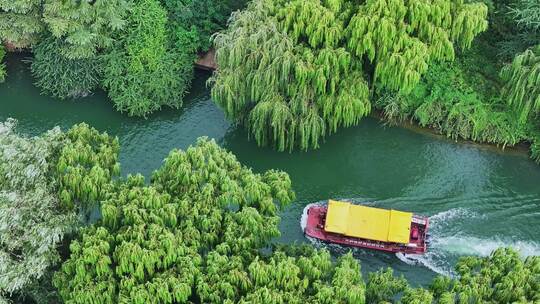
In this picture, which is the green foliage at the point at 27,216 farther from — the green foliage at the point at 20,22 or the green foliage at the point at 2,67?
the green foliage at the point at 2,67

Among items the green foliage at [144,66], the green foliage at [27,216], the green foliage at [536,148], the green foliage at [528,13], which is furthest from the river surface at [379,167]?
the green foliage at [27,216]

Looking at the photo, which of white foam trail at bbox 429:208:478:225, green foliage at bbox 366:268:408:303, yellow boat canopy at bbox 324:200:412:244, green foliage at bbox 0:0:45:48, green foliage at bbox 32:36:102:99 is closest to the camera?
green foliage at bbox 366:268:408:303

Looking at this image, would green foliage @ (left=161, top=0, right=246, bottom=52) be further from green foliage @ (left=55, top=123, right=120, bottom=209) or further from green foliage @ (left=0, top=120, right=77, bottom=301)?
green foliage @ (left=0, top=120, right=77, bottom=301)

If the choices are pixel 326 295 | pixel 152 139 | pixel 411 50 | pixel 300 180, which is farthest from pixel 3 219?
pixel 411 50

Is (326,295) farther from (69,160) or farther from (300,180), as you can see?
(300,180)

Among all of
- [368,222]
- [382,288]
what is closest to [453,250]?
[368,222]

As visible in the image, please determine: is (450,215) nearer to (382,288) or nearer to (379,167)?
(379,167)

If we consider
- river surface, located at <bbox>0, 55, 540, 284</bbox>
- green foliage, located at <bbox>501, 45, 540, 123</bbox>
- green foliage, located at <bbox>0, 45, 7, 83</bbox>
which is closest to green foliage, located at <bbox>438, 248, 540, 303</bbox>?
river surface, located at <bbox>0, 55, 540, 284</bbox>
